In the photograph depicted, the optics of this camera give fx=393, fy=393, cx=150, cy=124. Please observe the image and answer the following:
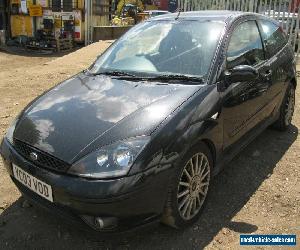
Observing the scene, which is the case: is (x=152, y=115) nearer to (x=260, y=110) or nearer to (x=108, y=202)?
(x=108, y=202)

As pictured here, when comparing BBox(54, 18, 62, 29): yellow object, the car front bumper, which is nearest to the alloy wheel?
the car front bumper

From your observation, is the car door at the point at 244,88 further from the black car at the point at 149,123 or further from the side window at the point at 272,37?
the side window at the point at 272,37

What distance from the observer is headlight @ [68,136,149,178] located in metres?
2.65

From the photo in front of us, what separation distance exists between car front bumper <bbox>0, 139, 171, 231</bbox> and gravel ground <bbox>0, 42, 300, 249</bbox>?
13cm

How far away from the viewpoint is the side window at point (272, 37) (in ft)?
15.5

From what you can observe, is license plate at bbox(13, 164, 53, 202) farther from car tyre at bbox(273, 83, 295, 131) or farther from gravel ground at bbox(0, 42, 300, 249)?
car tyre at bbox(273, 83, 295, 131)

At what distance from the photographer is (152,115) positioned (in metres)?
3.03

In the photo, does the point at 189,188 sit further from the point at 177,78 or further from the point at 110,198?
the point at 177,78

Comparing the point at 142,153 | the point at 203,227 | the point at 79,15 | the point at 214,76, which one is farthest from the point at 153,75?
the point at 79,15

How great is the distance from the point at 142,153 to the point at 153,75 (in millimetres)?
1193

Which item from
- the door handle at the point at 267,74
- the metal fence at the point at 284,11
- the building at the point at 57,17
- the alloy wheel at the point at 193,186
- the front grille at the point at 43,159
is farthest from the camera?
the building at the point at 57,17

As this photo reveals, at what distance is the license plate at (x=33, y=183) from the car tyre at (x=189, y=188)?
2.86ft

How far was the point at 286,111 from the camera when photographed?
17.8ft

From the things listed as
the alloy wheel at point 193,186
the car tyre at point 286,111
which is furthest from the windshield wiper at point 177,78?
the car tyre at point 286,111
